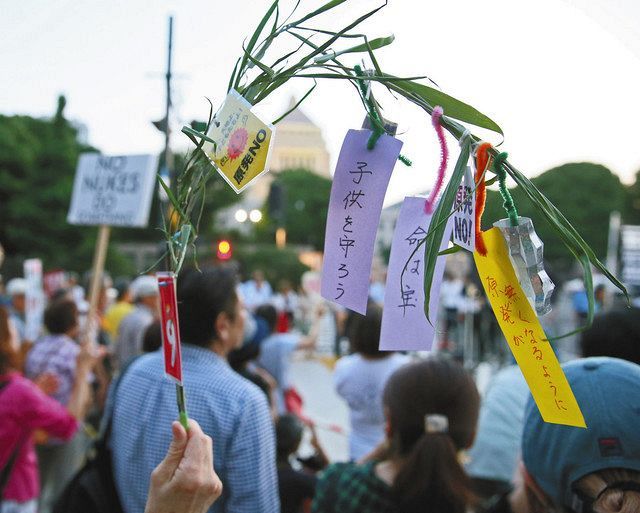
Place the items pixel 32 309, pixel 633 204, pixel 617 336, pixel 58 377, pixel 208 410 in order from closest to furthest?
pixel 208 410 → pixel 617 336 → pixel 58 377 → pixel 32 309 → pixel 633 204

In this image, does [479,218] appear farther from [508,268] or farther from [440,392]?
[440,392]

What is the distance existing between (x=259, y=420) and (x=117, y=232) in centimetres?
5214

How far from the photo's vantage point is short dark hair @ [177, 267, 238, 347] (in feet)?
7.68

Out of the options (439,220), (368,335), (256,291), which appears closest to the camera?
(439,220)

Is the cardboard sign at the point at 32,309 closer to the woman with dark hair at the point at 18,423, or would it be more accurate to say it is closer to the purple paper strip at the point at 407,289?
the woman with dark hair at the point at 18,423

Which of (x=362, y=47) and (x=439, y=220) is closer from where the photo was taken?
(x=439, y=220)

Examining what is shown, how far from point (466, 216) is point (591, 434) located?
50 cm

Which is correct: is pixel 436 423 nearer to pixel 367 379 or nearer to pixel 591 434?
pixel 591 434

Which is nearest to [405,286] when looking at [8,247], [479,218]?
[479,218]

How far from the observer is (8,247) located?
3431 centimetres

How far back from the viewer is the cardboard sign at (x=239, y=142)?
42.6 inches

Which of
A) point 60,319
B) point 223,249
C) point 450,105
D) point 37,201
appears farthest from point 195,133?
point 37,201

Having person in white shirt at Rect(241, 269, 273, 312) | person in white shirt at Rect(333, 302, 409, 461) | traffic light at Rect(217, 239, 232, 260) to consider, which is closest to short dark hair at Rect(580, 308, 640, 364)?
person in white shirt at Rect(333, 302, 409, 461)

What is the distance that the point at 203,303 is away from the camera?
7.78 ft
